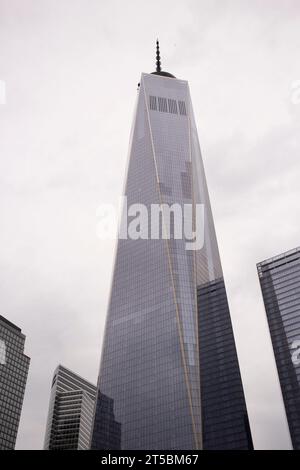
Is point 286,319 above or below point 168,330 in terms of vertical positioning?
above

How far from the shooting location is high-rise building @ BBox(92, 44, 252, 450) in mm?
131375

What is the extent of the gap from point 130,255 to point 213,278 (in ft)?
104

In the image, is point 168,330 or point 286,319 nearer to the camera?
point 168,330

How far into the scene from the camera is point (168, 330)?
142m

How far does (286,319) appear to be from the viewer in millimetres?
171375

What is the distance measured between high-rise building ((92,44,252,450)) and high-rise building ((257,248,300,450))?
1781cm

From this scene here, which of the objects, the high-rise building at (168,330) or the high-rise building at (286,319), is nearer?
the high-rise building at (168,330)

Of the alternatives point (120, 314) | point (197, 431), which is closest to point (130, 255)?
point (120, 314)

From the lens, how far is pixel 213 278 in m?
174

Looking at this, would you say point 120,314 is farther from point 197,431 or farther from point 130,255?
point 197,431

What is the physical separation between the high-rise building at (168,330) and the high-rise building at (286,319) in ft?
58.4

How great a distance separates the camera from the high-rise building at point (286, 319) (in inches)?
6225

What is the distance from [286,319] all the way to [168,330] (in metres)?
52.5
